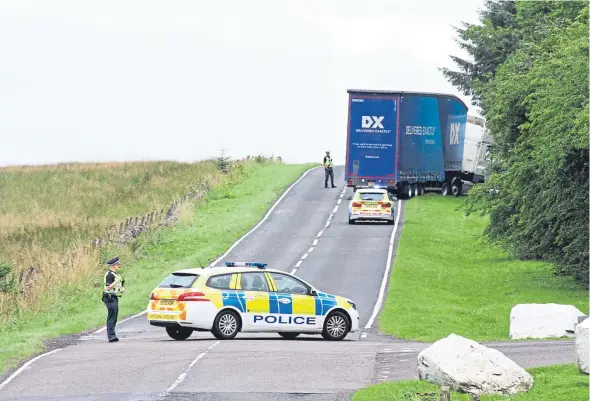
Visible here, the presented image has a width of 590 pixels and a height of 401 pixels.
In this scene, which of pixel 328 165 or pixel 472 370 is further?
pixel 328 165

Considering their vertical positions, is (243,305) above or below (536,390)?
below

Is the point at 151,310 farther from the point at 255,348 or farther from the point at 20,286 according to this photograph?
the point at 20,286

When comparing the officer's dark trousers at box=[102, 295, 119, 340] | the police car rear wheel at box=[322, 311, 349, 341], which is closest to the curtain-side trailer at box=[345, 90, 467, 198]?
the police car rear wheel at box=[322, 311, 349, 341]

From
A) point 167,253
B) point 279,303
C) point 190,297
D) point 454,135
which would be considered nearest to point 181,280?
point 190,297

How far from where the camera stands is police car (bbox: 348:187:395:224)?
181 ft

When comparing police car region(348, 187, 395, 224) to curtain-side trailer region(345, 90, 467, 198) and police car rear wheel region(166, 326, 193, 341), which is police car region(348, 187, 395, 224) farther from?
police car rear wheel region(166, 326, 193, 341)

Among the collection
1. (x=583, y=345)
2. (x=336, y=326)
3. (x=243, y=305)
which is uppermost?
(x=583, y=345)

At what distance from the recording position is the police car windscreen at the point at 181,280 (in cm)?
2526

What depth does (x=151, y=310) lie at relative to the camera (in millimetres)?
25359

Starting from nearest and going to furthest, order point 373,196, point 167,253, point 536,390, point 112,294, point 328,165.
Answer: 1. point 536,390
2. point 112,294
3. point 167,253
4. point 373,196
5. point 328,165

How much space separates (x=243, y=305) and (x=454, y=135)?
131 feet

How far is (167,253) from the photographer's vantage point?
47.2 metres

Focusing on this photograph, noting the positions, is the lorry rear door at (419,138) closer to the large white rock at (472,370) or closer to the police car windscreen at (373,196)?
the police car windscreen at (373,196)

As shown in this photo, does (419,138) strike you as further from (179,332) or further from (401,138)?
(179,332)
